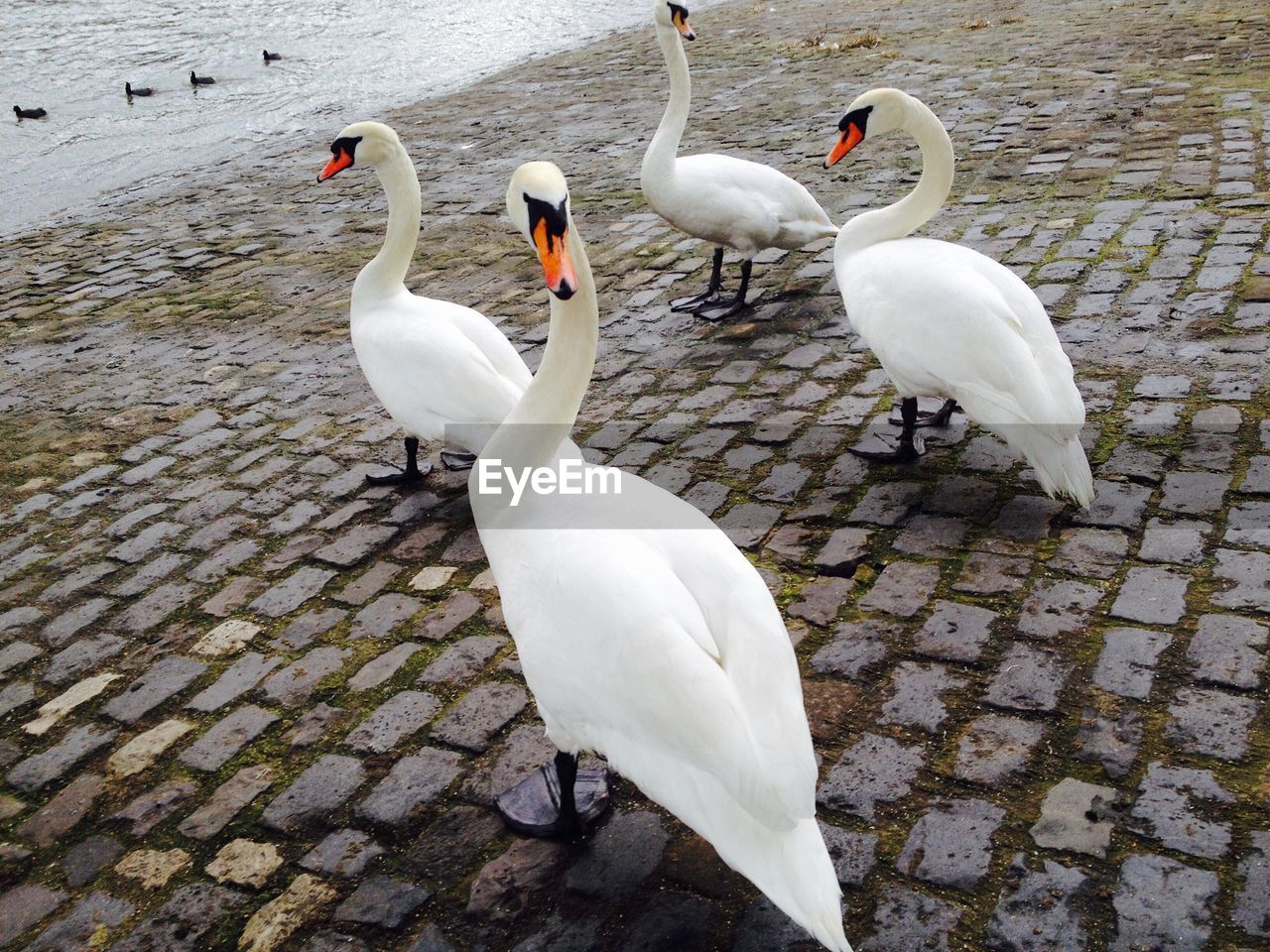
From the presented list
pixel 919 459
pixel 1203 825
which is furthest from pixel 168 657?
pixel 1203 825

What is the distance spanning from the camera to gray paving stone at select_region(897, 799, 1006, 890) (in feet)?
9.15

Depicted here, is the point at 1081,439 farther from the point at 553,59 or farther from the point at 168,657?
the point at 553,59

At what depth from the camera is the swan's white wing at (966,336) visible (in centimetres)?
412

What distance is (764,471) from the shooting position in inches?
191

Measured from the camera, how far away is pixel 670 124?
674 centimetres

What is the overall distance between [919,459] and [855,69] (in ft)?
27.8

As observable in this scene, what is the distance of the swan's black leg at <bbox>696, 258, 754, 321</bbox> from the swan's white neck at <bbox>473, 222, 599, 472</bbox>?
3.38 metres

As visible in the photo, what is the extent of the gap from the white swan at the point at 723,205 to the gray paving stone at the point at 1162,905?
4.32 m

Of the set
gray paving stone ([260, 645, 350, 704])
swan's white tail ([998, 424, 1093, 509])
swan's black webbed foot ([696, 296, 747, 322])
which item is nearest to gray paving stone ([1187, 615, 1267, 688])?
swan's white tail ([998, 424, 1093, 509])

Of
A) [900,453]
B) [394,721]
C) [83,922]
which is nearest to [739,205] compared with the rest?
[900,453]

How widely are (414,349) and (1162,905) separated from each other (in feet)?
11.3

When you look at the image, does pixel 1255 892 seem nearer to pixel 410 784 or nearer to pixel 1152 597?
pixel 1152 597

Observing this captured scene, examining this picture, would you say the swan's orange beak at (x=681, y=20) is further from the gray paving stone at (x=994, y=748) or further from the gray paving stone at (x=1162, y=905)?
the gray paving stone at (x=1162, y=905)

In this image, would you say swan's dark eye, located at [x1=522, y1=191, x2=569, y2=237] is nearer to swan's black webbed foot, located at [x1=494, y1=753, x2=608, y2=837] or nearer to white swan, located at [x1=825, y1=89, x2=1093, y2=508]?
swan's black webbed foot, located at [x1=494, y1=753, x2=608, y2=837]
